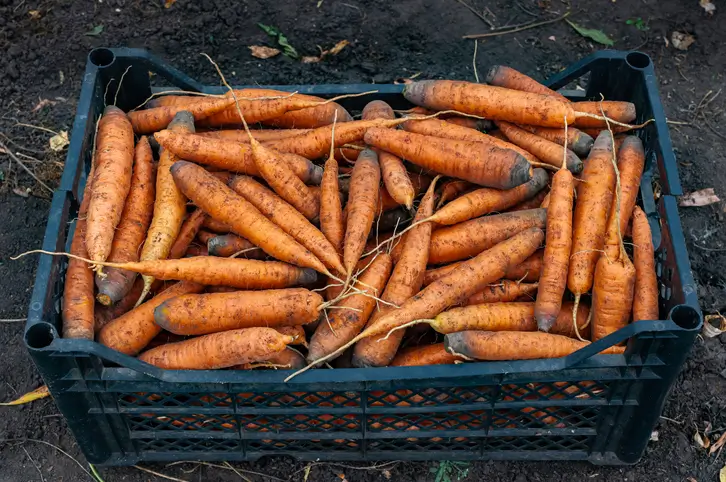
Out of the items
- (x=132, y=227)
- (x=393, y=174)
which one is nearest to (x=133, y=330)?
(x=132, y=227)

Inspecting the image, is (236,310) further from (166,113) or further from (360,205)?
(166,113)

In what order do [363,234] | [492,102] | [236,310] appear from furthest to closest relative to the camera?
[492,102], [363,234], [236,310]

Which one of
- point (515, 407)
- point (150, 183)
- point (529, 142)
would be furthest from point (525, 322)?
point (150, 183)

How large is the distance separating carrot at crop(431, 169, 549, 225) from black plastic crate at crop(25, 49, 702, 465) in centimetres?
54

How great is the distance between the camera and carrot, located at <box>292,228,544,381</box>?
304cm

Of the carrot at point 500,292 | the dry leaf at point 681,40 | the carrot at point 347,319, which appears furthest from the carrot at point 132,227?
the dry leaf at point 681,40

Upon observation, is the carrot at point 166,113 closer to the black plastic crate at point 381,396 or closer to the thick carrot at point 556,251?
the black plastic crate at point 381,396

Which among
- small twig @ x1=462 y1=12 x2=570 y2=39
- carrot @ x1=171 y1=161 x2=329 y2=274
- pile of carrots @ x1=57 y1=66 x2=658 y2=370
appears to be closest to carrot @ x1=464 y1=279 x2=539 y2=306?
pile of carrots @ x1=57 y1=66 x2=658 y2=370

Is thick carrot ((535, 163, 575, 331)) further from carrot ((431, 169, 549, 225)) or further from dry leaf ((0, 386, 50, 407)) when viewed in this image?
dry leaf ((0, 386, 50, 407))

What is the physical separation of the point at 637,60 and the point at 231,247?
7.42 ft

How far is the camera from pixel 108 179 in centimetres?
339

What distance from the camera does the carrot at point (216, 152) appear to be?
3.48m

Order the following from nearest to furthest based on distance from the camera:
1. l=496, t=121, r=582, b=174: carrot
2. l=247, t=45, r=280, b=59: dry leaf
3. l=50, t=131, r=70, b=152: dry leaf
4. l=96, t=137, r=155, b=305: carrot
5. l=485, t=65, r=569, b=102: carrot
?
l=96, t=137, r=155, b=305: carrot < l=496, t=121, r=582, b=174: carrot < l=485, t=65, r=569, b=102: carrot < l=50, t=131, r=70, b=152: dry leaf < l=247, t=45, r=280, b=59: dry leaf

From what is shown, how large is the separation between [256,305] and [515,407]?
3.72 ft
